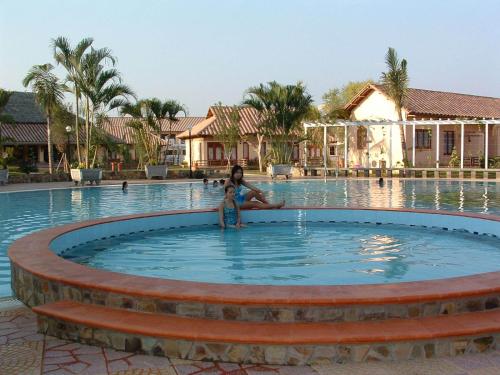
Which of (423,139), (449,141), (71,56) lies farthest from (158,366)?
(449,141)

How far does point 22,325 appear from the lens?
14.1ft

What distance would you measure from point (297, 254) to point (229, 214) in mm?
2496

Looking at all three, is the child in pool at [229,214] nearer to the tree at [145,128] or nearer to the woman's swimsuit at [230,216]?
the woman's swimsuit at [230,216]

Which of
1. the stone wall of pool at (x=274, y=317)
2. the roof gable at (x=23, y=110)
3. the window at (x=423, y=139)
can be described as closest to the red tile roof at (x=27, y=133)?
the roof gable at (x=23, y=110)

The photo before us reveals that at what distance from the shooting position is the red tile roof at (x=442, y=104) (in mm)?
32688

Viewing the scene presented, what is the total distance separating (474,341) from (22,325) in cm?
339

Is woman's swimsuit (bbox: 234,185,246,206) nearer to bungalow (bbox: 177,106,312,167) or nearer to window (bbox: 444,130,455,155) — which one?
window (bbox: 444,130,455,155)

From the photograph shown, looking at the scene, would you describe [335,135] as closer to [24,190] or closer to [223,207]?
[24,190]

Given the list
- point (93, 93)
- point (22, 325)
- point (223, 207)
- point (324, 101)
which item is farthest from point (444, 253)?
point (324, 101)

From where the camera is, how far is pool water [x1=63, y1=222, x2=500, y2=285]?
20.3 ft

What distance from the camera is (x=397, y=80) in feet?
97.0

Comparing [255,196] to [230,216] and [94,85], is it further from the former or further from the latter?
[94,85]

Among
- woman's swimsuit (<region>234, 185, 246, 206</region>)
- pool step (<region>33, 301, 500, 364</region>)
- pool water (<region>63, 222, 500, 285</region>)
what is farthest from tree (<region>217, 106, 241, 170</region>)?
pool step (<region>33, 301, 500, 364</region>)

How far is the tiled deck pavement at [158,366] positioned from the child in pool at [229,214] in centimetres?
580
